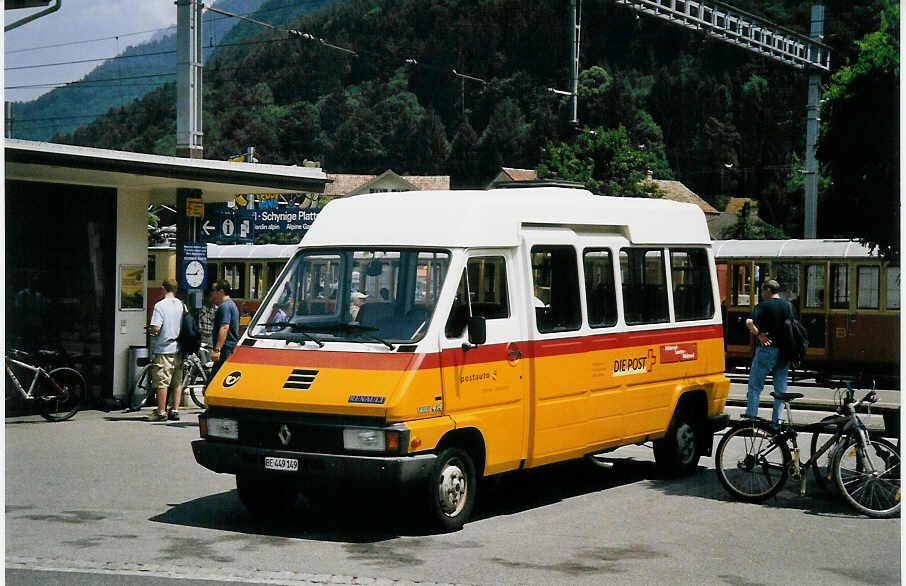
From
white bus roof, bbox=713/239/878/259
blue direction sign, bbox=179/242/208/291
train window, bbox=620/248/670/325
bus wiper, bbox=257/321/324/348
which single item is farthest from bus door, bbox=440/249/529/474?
white bus roof, bbox=713/239/878/259

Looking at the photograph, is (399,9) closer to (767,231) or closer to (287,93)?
(287,93)

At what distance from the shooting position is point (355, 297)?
31.4ft

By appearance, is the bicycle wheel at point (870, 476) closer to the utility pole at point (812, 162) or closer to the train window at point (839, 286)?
the train window at point (839, 286)

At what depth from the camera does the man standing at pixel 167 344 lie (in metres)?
16.4

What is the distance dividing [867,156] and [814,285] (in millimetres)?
15218

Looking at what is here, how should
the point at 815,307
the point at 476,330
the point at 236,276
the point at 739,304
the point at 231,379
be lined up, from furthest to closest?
the point at 236,276, the point at 739,304, the point at 815,307, the point at 231,379, the point at 476,330

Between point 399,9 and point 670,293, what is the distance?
118269 millimetres

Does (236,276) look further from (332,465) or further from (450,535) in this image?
(332,465)

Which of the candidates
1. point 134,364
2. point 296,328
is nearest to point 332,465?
point 296,328

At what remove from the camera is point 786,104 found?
103062 millimetres

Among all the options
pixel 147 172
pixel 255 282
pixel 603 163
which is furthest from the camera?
pixel 603 163

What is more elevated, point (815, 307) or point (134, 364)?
point (815, 307)

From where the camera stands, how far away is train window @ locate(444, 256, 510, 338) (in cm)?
935

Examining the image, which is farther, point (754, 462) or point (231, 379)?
point (754, 462)
